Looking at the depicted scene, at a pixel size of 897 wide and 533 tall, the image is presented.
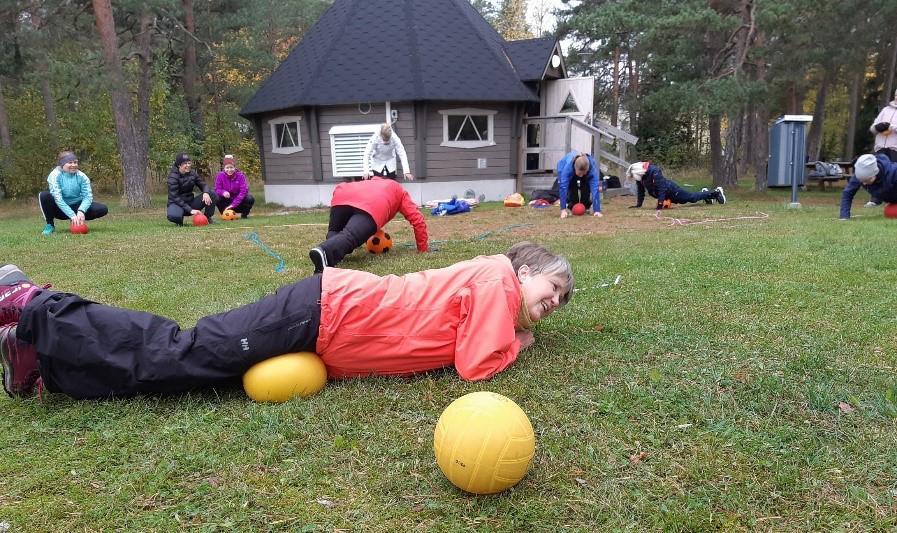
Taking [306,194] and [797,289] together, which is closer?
[797,289]

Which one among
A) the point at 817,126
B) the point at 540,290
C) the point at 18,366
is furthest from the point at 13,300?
the point at 817,126

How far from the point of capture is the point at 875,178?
368 inches

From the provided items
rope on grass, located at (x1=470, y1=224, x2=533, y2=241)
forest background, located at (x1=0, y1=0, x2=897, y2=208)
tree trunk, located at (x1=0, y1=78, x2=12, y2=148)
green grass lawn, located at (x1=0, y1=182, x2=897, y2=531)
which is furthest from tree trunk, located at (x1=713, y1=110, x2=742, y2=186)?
tree trunk, located at (x1=0, y1=78, x2=12, y2=148)

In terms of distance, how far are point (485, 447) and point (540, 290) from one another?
4.33 feet

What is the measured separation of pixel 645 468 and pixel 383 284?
5.17 feet

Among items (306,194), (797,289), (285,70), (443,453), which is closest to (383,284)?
(443,453)

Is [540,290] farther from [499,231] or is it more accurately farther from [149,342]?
[499,231]

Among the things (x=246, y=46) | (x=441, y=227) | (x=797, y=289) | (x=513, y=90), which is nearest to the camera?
(x=797, y=289)

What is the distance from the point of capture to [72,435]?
269cm

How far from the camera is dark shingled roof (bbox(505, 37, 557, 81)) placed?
1908 centimetres

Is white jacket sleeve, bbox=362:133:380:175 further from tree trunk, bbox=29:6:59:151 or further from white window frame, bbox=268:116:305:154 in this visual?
tree trunk, bbox=29:6:59:151

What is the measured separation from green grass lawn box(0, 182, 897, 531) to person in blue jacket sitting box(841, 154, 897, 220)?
5417mm

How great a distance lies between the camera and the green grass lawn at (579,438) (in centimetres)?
210

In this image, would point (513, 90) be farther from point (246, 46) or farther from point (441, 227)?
point (246, 46)
